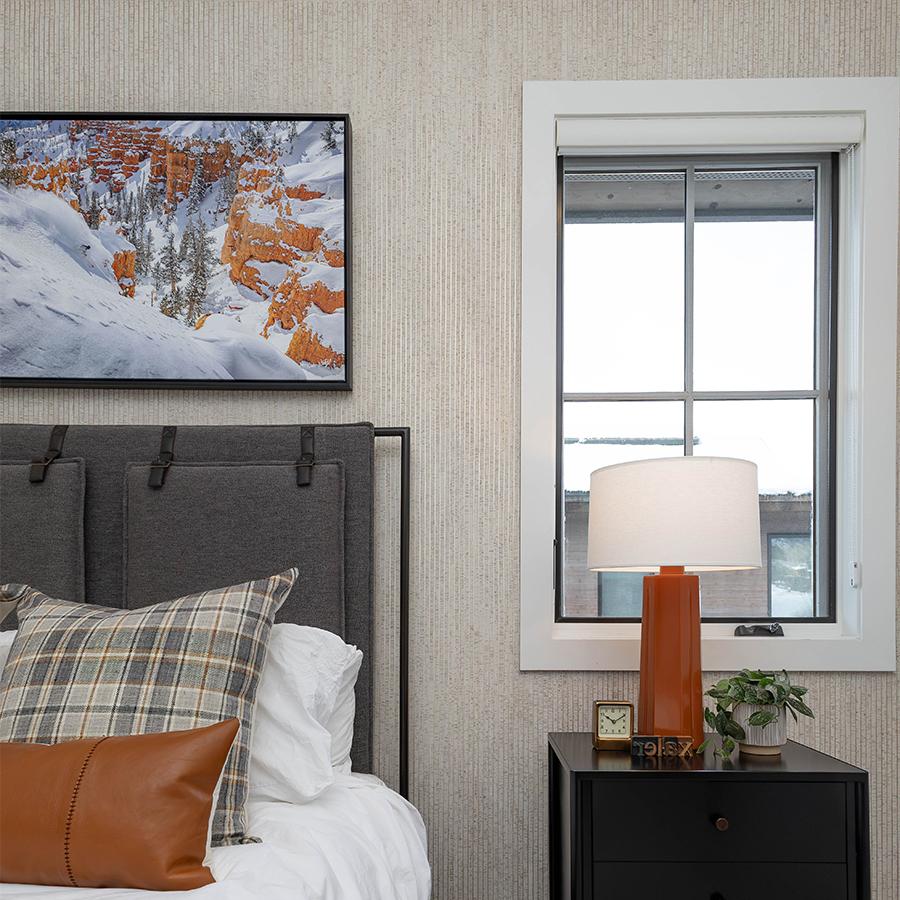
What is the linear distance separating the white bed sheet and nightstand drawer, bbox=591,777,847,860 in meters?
0.38

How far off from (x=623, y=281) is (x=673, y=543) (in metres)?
0.82

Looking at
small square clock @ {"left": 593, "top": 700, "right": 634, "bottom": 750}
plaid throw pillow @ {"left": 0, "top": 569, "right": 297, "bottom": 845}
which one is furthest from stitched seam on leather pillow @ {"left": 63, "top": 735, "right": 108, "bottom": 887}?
small square clock @ {"left": 593, "top": 700, "right": 634, "bottom": 750}

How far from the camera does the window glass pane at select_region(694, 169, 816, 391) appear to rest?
7.72ft

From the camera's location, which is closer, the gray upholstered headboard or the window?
the gray upholstered headboard

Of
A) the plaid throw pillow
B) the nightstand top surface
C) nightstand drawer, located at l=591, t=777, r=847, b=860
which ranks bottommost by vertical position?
nightstand drawer, located at l=591, t=777, r=847, b=860

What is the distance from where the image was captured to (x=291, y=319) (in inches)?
86.8

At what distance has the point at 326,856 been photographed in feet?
4.94

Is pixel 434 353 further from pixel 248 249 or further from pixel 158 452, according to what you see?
pixel 158 452

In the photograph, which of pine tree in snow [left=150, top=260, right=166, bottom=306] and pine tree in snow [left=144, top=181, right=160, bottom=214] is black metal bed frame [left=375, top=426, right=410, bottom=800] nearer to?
pine tree in snow [left=150, top=260, right=166, bottom=306]

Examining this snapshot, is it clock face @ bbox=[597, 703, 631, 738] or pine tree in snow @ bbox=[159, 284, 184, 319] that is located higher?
pine tree in snow @ bbox=[159, 284, 184, 319]

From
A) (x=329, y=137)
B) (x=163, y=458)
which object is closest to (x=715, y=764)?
(x=163, y=458)

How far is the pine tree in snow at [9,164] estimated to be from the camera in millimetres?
2219

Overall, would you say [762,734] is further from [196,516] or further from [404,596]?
[196,516]

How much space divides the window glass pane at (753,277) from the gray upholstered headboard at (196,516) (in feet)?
3.05
